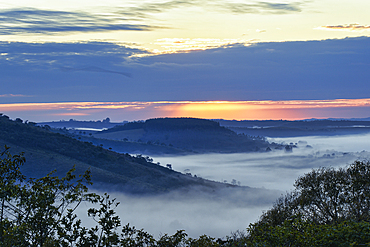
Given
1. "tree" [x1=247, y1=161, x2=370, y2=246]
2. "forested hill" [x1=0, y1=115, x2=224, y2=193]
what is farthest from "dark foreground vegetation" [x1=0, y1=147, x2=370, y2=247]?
"forested hill" [x1=0, y1=115, x2=224, y2=193]

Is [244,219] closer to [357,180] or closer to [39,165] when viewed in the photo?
[39,165]

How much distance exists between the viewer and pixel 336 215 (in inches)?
1104

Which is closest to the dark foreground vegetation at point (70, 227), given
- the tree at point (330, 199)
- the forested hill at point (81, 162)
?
the tree at point (330, 199)

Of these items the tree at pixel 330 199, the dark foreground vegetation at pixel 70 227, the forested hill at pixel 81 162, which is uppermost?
the dark foreground vegetation at pixel 70 227

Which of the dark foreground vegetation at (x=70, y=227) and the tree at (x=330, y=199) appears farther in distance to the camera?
the tree at (x=330, y=199)

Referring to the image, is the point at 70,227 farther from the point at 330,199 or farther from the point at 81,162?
the point at 81,162

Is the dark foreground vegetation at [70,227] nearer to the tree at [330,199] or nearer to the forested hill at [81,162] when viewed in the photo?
the tree at [330,199]

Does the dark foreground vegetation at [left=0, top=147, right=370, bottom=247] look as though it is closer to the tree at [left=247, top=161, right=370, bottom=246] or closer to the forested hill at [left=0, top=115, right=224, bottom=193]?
the tree at [left=247, top=161, right=370, bottom=246]

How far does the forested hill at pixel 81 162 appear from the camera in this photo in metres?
161

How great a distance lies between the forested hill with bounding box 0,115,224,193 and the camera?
161 metres

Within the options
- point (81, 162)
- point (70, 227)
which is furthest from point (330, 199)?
point (81, 162)

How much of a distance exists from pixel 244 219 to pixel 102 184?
66.6m

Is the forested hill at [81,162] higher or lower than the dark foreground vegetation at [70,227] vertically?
lower

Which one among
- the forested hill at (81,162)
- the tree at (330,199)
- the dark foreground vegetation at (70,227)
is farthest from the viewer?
the forested hill at (81,162)
